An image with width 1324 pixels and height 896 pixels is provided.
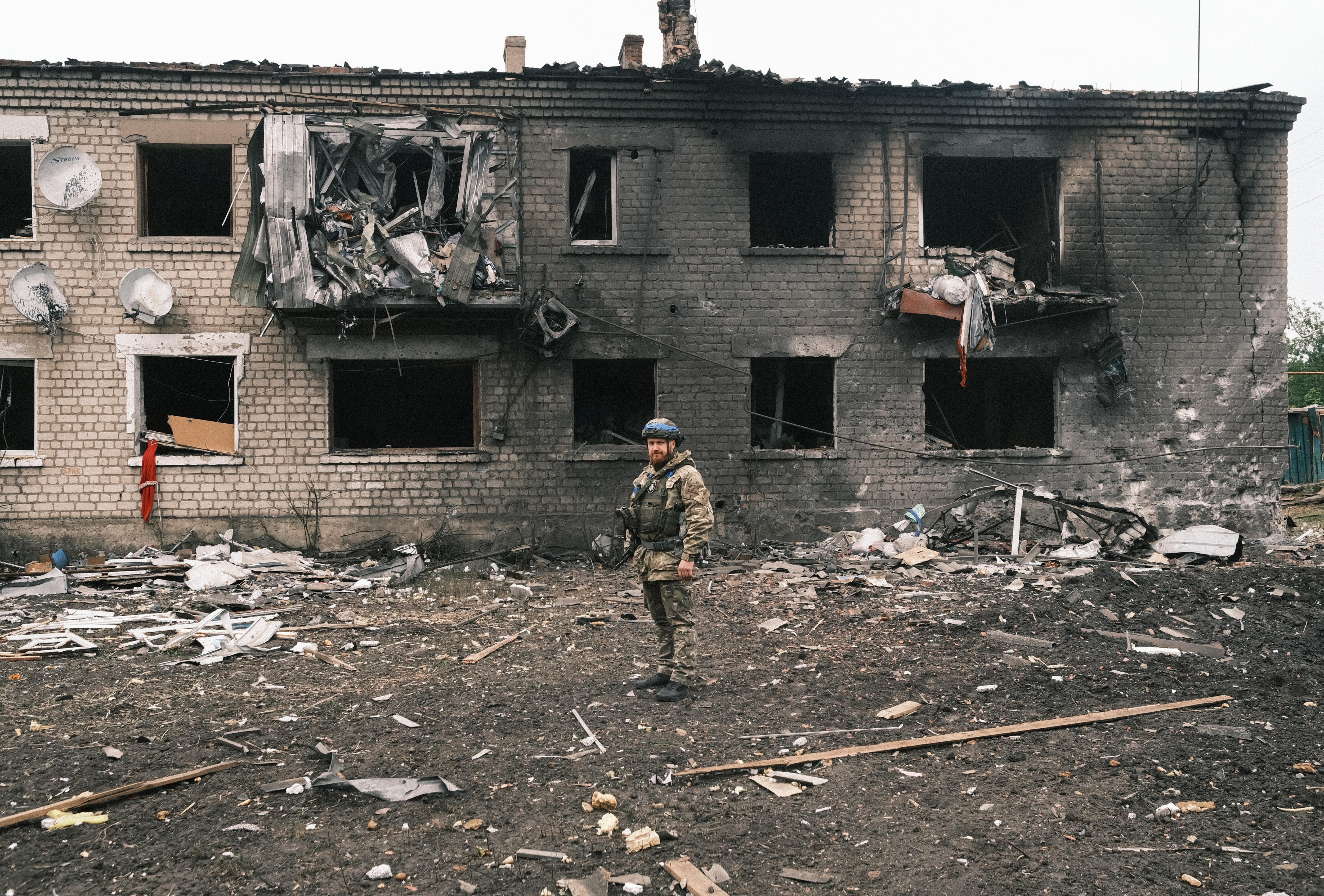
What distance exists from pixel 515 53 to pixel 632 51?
1825 mm

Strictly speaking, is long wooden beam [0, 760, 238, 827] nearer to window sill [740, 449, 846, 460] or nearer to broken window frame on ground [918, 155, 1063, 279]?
window sill [740, 449, 846, 460]

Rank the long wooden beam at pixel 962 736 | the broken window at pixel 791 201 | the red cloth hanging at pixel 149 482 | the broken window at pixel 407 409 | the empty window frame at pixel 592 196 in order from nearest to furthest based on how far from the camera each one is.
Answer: the long wooden beam at pixel 962 736 → the red cloth hanging at pixel 149 482 → the empty window frame at pixel 592 196 → the broken window at pixel 791 201 → the broken window at pixel 407 409

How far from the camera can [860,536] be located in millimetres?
11703

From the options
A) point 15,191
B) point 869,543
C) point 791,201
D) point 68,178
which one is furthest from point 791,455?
point 15,191

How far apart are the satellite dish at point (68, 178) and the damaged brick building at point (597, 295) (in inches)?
1.4

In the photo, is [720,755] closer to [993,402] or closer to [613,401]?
[613,401]

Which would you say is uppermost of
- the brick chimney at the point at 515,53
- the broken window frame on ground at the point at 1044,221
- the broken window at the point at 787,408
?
the brick chimney at the point at 515,53

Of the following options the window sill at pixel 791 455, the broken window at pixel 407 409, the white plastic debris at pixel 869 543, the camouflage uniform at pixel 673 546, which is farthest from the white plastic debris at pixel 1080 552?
the broken window at pixel 407 409

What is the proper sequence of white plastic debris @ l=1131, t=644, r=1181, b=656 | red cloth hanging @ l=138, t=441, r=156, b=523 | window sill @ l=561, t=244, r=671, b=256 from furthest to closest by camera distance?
window sill @ l=561, t=244, r=671, b=256, red cloth hanging @ l=138, t=441, r=156, b=523, white plastic debris @ l=1131, t=644, r=1181, b=656

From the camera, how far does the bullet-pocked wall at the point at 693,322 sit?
449 inches

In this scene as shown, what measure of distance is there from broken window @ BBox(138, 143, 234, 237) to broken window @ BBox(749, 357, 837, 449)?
7675 mm

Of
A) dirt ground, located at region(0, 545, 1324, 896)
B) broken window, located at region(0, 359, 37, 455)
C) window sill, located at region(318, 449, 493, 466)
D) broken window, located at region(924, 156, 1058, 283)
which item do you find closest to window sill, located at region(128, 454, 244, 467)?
window sill, located at region(318, 449, 493, 466)

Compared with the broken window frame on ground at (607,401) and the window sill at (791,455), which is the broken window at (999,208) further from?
the broken window frame on ground at (607,401)

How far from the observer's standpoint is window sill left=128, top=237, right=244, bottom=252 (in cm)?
1145
